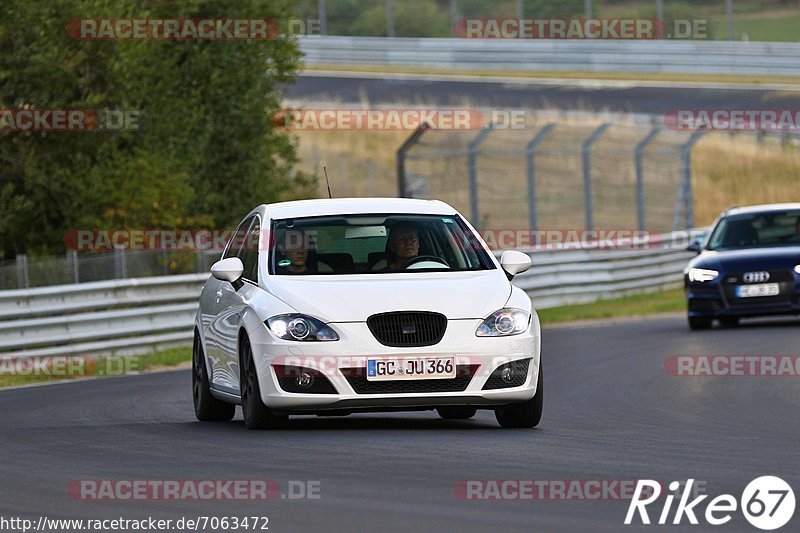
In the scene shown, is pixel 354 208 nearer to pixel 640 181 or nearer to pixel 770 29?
pixel 640 181

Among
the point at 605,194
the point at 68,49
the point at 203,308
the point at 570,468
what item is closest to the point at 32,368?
the point at 68,49

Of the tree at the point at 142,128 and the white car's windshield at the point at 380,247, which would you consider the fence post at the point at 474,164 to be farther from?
the white car's windshield at the point at 380,247

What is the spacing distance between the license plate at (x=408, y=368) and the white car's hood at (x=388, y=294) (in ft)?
0.87

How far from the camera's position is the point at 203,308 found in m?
13.0

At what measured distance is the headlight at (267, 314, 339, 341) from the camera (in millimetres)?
10750

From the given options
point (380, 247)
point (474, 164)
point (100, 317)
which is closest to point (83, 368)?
point (100, 317)

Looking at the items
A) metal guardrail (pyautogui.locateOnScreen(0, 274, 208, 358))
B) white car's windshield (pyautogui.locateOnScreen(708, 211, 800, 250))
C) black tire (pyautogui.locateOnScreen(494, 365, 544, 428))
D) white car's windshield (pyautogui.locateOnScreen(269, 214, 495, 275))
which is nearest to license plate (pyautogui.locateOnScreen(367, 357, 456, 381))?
black tire (pyautogui.locateOnScreen(494, 365, 544, 428))

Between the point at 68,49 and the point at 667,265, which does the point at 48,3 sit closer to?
the point at 68,49

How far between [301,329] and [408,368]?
0.67m

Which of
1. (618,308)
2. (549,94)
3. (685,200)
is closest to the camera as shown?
(618,308)

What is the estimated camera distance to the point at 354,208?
476 inches

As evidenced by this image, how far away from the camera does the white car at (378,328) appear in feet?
35.2

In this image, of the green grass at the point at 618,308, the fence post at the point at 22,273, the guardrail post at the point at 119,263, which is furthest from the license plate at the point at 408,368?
the green grass at the point at 618,308

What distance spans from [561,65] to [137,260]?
871 inches
